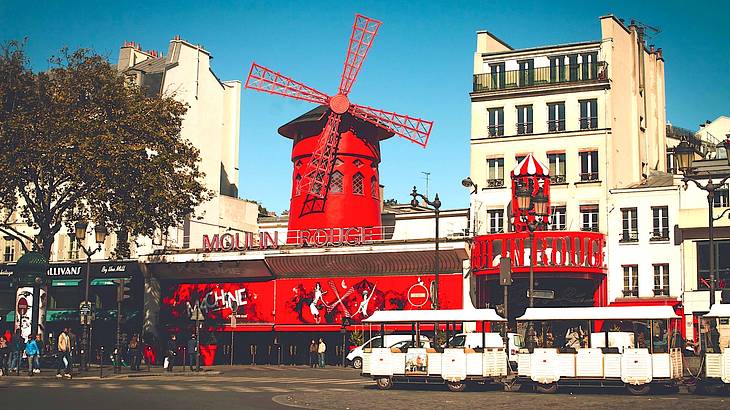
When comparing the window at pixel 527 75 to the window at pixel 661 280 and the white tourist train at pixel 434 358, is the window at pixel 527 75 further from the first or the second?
the white tourist train at pixel 434 358

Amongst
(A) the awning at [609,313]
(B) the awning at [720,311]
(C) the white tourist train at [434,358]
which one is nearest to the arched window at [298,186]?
(C) the white tourist train at [434,358]

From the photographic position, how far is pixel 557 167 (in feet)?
149

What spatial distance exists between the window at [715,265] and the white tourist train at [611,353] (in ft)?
54.2

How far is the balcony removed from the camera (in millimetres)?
45438

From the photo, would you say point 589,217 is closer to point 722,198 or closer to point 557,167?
point 557,167

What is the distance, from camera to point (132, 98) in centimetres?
4128

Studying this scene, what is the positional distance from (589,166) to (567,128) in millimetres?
2019

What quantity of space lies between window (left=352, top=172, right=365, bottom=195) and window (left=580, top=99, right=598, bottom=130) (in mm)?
11336

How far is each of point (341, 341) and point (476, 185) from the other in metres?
9.78

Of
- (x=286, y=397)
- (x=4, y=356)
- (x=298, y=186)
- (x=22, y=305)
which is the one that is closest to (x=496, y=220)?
(x=298, y=186)


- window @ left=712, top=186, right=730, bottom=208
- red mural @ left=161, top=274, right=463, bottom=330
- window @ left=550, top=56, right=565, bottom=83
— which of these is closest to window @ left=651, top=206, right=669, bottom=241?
window @ left=712, top=186, right=730, bottom=208

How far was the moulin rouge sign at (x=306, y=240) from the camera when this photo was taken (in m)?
47.1

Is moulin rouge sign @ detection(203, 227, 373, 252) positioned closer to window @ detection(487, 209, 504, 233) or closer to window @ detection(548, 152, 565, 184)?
window @ detection(487, 209, 504, 233)

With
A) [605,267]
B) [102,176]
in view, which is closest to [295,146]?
[102,176]
